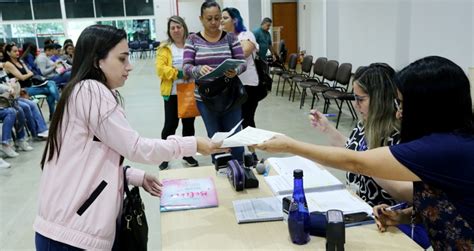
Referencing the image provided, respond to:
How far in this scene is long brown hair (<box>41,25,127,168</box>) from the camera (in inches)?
57.2

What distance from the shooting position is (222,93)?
3297 mm

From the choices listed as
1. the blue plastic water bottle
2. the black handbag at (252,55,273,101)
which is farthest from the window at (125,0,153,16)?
A: the blue plastic water bottle

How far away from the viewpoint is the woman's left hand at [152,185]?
1903 millimetres

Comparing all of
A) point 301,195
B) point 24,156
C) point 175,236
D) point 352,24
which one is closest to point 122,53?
point 175,236

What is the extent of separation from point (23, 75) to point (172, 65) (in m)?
3.77

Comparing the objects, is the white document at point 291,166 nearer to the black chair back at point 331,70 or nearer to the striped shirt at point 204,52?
the striped shirt at point 204,52

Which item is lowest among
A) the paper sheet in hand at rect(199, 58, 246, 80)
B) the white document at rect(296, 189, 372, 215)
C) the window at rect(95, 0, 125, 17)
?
the white document at rect(296, 189, 372, 215)

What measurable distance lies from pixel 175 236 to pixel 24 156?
14.3ft

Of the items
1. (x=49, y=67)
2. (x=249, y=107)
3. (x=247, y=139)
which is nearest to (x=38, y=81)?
(x=49, y=67)

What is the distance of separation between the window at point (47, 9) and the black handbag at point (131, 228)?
19.1 metres

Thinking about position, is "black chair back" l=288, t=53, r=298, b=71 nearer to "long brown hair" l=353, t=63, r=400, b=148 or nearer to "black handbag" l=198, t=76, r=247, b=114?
"black handbag" l=198, t=76, r=247, b=114

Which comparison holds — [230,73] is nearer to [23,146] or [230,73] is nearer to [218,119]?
[218,119]

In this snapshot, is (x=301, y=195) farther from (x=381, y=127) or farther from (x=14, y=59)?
(x=14, y=59)

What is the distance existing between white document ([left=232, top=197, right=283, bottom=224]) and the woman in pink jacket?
49 centimetres
